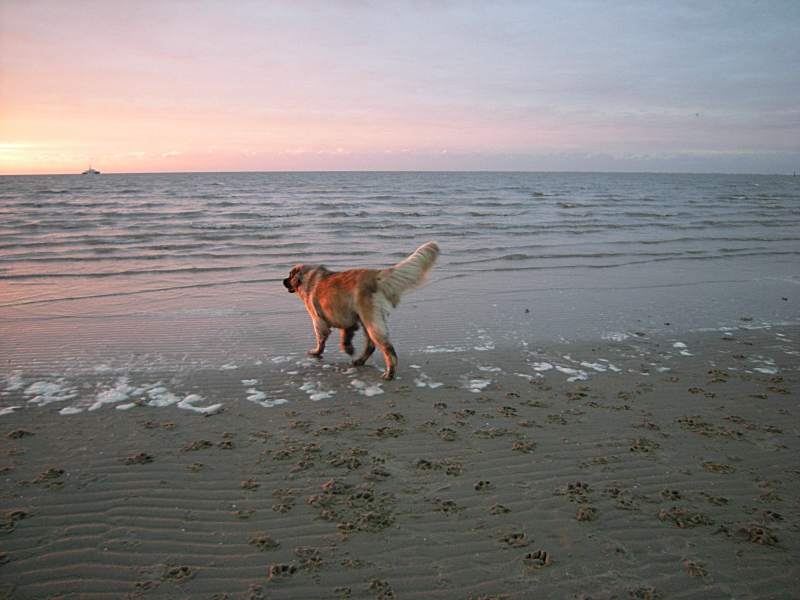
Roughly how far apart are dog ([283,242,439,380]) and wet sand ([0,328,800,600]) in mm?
656

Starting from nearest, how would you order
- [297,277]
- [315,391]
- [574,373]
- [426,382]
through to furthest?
[315,391], [426,382], [574,373], [297,277]

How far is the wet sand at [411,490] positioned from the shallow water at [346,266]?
1.87 metres

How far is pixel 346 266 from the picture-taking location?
14.4 m

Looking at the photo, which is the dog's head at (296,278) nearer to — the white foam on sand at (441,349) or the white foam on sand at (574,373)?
the white foam on sand at (441,349)

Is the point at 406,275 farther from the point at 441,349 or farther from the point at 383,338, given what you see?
the point at 441,349

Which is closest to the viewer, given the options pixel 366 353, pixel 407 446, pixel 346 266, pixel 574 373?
pixel 407 446

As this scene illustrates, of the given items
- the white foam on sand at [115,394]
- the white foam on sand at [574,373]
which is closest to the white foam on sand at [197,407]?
the white foam on sand at [115,394]

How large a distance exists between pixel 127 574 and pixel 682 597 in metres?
3.42

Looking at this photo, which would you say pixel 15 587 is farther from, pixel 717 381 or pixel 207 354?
pixel 717 381

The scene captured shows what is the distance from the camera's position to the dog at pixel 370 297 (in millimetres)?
6445

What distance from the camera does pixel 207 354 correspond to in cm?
716

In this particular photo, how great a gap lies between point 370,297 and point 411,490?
115 inches

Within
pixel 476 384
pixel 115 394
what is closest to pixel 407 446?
pixel 476 384

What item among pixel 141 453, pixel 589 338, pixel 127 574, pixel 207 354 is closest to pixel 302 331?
pixel 207 354
